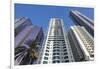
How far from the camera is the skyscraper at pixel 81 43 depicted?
89.1 inches

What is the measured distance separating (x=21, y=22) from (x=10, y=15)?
0.14 metres

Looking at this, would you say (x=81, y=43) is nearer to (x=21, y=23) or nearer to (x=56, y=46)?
(x=56, y=46)

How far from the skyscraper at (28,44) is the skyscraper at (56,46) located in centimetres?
8

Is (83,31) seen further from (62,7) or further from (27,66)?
(27,66)

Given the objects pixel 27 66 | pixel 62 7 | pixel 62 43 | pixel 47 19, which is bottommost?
pixel 27 66

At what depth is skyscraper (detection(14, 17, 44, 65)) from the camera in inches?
79.1

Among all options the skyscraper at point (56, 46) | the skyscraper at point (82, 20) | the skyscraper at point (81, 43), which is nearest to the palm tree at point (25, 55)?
the skyscraper at point (56, 46)

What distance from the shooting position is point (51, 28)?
218 cm

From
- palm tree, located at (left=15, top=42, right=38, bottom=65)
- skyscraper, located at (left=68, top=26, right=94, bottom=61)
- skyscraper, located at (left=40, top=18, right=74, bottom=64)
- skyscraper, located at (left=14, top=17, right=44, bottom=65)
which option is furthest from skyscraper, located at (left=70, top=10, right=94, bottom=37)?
palm tree, located at (left=15, top=42, right=38, bottom=65)

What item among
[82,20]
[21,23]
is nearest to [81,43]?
[82,20]

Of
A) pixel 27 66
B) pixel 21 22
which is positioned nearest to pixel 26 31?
pixel 21 22

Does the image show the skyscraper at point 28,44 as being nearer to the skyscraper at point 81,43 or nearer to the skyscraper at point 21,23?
the skyscraper at point 21,23

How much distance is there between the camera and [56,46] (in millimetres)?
2209

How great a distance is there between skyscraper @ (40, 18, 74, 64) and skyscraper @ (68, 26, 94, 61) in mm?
71
